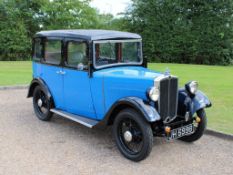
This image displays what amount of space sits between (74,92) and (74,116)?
453 mm

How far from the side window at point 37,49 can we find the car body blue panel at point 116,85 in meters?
2.03

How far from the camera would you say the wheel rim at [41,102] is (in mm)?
7673

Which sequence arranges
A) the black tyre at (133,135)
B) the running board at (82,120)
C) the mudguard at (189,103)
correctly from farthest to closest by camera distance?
the running board at (82,120)
the mudguard at (189,103)
the black tyre at (133,135)

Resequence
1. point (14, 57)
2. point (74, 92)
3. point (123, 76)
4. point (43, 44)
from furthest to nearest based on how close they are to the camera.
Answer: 1. point (14, 57)
2. point (43, 44)
3. point (74, 92)
4. point (123, 76)

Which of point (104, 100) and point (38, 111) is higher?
point (104, 100)

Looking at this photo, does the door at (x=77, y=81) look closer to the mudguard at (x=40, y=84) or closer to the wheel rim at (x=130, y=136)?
the mudguard at (x=40, y=84)

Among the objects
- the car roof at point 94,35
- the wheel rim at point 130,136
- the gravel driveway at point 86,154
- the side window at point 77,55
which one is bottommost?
the gravel driveway at point 86,154

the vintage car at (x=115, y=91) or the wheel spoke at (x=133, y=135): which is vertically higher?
the vintage car at (x=115, y=91)

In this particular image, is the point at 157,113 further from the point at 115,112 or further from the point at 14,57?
the point at 14,57

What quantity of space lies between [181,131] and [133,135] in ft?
2.47

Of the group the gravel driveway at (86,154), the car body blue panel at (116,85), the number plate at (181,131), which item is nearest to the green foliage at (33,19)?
the gravel driveway at (86,154)

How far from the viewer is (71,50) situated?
6.70 metres

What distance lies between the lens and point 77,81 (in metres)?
6.51

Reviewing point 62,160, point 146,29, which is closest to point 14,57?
point 146,29
